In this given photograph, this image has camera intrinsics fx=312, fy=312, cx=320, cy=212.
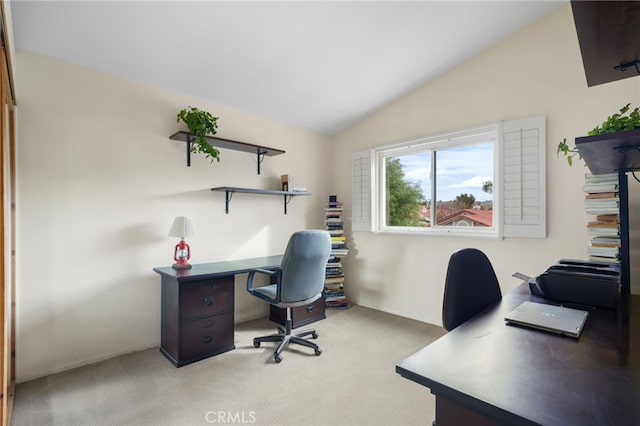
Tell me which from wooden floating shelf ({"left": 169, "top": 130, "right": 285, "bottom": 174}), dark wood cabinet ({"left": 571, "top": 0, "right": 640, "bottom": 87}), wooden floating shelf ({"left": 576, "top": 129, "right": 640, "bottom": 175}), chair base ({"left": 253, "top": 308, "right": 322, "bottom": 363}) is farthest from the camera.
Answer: wooden floating shelf ({"left": 169, "top": 130, "right": 285, "bottom": 174})

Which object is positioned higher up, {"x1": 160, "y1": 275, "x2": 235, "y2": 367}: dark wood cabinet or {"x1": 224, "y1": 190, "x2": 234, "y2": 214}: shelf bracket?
{"x1": 224, "y1": 190, "x2": 234, "y2": 214}: shelf bracket

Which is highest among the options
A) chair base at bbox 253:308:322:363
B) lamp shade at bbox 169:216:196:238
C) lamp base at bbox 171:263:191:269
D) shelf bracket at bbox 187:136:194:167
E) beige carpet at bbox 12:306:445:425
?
shelf bracket at bbox 187:136:194:167

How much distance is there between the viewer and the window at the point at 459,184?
270 cm

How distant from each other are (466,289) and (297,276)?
140 cm

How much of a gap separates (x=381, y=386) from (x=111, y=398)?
1751 mm

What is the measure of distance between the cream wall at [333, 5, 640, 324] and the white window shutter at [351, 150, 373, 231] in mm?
141

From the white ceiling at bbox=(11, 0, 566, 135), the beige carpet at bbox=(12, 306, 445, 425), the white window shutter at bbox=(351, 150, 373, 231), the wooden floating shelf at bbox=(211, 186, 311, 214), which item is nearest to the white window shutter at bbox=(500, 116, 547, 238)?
the white ceiling at bbox=(11, 0, 566, 135)

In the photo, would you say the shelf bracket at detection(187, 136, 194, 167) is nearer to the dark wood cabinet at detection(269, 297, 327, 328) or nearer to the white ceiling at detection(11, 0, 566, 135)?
the white ceiling at detection(11, 0, 566, 135)

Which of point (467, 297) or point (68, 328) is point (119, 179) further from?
point (467, 297)

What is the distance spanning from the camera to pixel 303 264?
252 cm

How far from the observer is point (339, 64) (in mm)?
2895

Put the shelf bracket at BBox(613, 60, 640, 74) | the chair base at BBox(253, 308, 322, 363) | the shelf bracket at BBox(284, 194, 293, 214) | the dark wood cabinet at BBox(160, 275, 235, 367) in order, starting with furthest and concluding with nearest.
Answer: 1. the shelf bracket at BBox(284, 194, 293, 214)
2. the chair base at BBox(253, 308, 322, 363)
3. the dark wood cabinet at BBox(160, 275, 235, 367)
4. the shelf bracket at BBox(613, 60, 640, 74)

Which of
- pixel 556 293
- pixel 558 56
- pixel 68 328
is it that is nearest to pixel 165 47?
pixel 68 328

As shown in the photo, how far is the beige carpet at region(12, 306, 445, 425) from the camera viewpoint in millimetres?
1810
